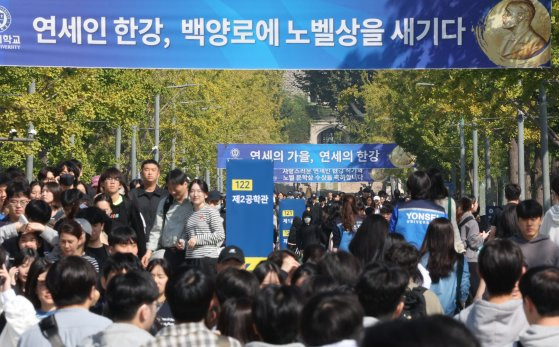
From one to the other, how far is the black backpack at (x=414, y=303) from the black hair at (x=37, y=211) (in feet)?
14.0

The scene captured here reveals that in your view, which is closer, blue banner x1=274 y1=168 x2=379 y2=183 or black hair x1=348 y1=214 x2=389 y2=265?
black hair x1=348 y1=214 x2=389 y2=265

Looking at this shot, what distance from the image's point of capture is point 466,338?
127 inches

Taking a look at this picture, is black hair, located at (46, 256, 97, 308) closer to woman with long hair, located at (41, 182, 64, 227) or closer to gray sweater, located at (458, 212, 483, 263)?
woman with long hair, located at (41, 182, 64, 227)

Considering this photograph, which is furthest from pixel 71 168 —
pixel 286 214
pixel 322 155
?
pixel 322 155

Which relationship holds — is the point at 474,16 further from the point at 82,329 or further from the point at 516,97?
the point at 516,97

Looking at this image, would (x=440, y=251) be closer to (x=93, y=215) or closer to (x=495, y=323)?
(x=93, y=215)

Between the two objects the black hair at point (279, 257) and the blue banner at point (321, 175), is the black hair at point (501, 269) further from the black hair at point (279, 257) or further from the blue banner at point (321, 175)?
the blue banner at point (321, 175)

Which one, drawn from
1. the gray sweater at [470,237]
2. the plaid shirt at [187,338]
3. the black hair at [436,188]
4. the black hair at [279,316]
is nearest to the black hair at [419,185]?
the black hair at [436,188]

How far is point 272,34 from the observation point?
18812 mm

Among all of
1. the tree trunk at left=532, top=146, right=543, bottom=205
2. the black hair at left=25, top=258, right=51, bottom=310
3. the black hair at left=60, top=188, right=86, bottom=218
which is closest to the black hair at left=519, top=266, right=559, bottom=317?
the black hair at left=25, top=258, right=51, bottom=310

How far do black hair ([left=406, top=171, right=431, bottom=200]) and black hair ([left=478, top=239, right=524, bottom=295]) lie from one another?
15.4ft

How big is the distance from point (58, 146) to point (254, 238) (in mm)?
24283

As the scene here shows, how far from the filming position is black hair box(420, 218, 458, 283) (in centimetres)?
Answer: 1002

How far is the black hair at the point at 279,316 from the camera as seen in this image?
19.8 feet
